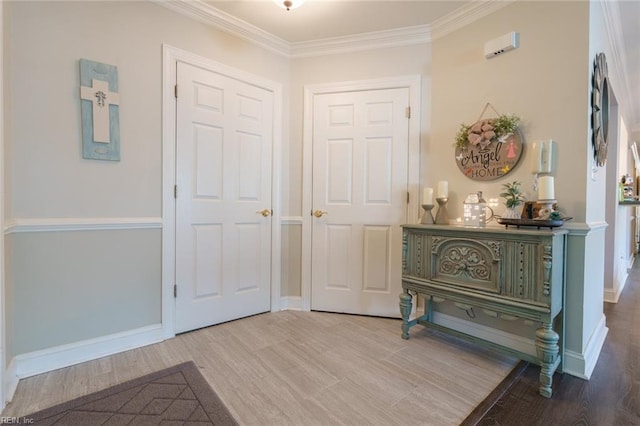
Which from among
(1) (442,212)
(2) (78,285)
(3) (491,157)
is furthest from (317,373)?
(3) (491,157)

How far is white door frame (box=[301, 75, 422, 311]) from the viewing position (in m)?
2.59

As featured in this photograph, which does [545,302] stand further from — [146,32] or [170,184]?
[146,32]

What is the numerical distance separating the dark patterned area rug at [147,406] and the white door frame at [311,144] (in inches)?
54.6

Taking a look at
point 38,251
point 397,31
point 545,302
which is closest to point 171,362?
point 38,251

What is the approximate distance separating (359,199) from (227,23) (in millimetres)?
1786

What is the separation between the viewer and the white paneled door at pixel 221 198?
2.31 metres

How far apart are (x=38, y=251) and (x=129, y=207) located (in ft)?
1.70

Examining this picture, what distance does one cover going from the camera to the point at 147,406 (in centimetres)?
149

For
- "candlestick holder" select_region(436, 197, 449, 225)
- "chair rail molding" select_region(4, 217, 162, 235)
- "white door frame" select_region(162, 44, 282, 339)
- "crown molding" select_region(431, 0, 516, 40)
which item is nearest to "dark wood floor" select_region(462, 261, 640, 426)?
"candlestick holder" select_region(436, 197, 449, 225)

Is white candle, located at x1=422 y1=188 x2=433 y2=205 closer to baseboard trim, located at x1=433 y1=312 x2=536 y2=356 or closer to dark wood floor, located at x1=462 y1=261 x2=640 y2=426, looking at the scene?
baseboard trim, located at x1=433 y1=312 x2=536 y2=356

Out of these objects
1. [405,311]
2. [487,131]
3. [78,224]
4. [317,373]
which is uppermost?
[487,131]

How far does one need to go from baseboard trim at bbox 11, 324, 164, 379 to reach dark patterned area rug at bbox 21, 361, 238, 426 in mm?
444

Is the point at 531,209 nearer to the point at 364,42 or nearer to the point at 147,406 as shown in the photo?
the point at 364,42

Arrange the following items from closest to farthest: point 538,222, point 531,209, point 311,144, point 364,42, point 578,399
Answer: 1. point 578,399
2. point 538,222
3. point 531,209
4. point 364,42
5. point 311,144
